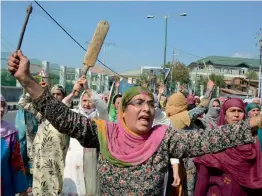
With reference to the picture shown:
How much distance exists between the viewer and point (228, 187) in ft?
12.5

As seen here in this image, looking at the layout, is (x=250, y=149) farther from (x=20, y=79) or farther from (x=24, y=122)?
(x=24, y=122)

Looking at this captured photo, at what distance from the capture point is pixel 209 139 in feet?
7.80

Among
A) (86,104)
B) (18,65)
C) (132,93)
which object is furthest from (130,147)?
(86,104)

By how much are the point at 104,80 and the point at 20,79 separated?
30.9m

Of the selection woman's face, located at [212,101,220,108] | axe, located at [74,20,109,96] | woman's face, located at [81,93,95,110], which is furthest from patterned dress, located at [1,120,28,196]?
woman's face, located at [212,101,220,108]

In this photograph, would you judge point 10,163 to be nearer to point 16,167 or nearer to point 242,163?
point 16,167

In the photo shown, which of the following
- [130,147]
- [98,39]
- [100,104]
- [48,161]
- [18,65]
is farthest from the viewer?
[48,161]

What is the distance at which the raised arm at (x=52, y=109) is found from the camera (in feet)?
7.44

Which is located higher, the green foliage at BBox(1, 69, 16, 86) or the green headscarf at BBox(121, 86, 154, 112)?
the green foliage at BBox(1, 69, 16, 86)

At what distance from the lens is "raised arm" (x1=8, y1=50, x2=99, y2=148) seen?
2.27 m

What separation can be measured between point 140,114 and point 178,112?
8.84 ft

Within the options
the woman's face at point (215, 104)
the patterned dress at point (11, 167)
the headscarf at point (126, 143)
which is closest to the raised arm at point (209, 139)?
the headscarf at point (126, 143)

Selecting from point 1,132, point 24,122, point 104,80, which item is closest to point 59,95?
point 24,122

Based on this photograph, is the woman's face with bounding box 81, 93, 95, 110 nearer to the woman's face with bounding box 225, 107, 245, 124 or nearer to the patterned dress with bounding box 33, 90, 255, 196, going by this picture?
the woman's face with bounding box 225, 107, 245, 124
